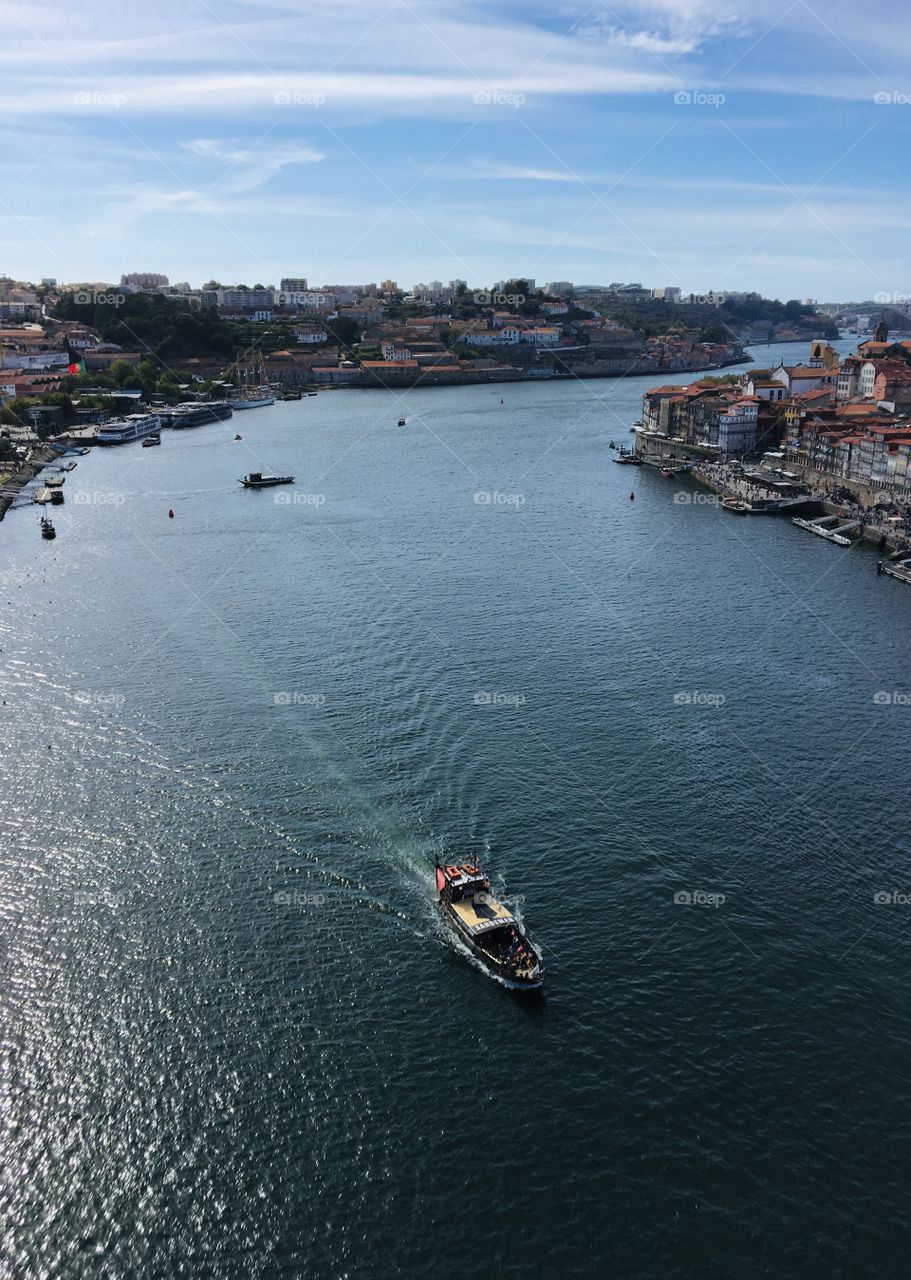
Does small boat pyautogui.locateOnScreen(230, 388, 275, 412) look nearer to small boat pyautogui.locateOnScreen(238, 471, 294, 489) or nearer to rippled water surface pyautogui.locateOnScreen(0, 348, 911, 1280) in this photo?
small boat pyautogui.locateOnScreen(238, 471, 294, 489)

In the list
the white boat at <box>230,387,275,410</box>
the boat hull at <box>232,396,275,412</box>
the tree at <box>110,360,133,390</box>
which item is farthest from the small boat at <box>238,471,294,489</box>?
the tree at <box>110,360,133,390</box>

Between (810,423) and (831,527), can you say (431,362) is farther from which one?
(831,527)

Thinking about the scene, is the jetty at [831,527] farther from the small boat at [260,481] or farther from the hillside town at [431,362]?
the small boat at [260,481]

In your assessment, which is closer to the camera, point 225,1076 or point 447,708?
point 225,1076

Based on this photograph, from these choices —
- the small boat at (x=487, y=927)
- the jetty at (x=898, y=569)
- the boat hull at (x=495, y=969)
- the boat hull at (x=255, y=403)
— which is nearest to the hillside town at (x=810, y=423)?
the jetty at (x=898, y=569)

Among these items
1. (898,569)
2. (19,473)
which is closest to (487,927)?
(898,569)

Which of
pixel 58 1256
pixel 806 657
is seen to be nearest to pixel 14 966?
pixel 58 1256

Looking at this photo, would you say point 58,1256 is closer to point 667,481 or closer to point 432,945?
point 432,945
